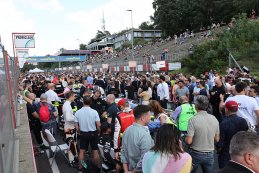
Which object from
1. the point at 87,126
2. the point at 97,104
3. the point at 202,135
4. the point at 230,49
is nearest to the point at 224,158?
the point at 202,135

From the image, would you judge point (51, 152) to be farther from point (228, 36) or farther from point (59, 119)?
point (228, 36)

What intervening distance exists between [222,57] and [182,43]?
25.6 meters

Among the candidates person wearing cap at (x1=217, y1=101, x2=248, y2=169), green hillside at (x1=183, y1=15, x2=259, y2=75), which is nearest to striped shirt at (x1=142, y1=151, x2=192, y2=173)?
person wearing cap at (x1=217, y1=101, x2=248, y2=169)

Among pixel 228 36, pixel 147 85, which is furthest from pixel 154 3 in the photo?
pixel 147 85

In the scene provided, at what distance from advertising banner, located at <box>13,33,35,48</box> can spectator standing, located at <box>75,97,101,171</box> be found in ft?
45.3

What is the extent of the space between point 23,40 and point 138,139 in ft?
55.4

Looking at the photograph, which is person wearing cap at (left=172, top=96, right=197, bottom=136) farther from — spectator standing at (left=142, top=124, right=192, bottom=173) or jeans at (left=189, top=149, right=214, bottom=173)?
spectator standing at (left=142, top=124, right=192, bottom=173)

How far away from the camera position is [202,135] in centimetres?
500

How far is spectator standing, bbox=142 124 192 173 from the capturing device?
3273mm

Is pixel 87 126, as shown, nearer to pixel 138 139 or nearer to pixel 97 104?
pixel 97 104

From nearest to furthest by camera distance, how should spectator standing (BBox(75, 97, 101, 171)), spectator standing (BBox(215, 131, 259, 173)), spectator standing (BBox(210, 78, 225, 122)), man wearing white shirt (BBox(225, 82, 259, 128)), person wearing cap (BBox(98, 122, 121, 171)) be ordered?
spectator standing (BBox(215, 131, 259, 173))
person wearing cap (BBox(98, 122, 121, 171))
man wearing white shirt (BBox(225, 82, 259, 128))
spectator standing (BBox(75, 97, 101, 171))
spectator standing (BBox(210, 78, 225, 122))

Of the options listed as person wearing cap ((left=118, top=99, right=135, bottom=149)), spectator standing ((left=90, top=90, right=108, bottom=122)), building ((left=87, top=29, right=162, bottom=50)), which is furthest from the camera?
building ((left=87, top=29, right=162, bottom=50))

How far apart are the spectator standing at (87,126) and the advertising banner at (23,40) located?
13817 millimetres

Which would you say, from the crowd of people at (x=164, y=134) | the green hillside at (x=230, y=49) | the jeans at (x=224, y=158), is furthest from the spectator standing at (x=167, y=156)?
the green hillside at (x=230, y=49)
